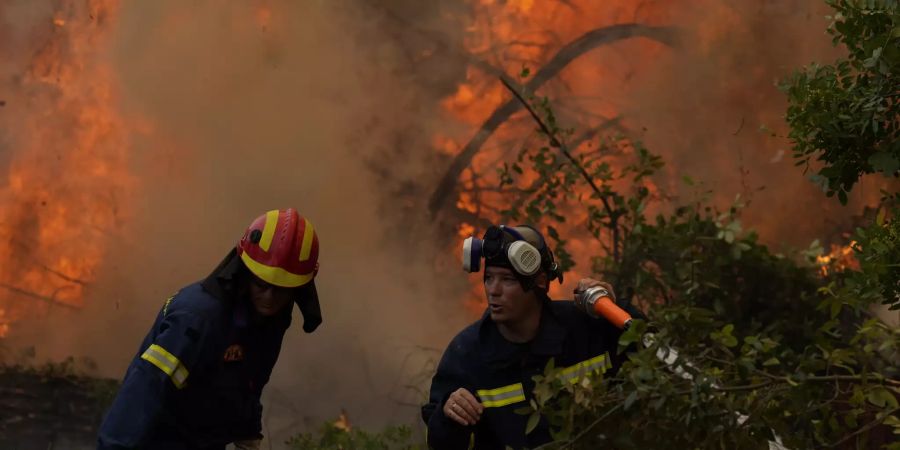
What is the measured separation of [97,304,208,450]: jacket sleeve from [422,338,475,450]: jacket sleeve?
903 mm

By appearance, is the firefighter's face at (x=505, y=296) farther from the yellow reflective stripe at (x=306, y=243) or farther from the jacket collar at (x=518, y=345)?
the yellow reflective stripe at (x=306, y=243)

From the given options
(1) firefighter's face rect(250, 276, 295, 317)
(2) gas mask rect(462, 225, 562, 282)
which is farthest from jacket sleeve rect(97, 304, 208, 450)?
(2) gas mask rect(462, 225, 562, 282)

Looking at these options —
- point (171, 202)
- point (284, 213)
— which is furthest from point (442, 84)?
point (284, 213)

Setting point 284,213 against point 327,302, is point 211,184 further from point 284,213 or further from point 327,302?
point 284,213

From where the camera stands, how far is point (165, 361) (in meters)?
4.11

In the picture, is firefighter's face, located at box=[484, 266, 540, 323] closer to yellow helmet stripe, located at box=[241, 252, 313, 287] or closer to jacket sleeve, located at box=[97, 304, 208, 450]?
yellow helmet stripe, located at box=[241, 252, 313, 287]

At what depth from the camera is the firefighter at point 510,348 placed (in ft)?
14.3

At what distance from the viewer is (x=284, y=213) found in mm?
4500

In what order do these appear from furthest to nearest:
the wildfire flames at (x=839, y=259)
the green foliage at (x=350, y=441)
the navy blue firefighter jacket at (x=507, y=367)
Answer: the wildfire flames at (x=839, y=259)
the green foliage at (x=350, y=441)
the navy blue firefighter jacket at (x=507, y=367)

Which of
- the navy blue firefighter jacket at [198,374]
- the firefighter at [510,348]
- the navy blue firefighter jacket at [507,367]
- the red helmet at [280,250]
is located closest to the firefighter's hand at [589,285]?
the firefighter at [510,348]

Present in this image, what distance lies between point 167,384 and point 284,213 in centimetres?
81

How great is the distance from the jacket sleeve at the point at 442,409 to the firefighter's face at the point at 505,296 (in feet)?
0.75

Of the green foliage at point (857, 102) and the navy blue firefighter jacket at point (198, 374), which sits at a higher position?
the green foliage at point (857, 102)

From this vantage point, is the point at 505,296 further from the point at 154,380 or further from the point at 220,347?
the point at 154,380
